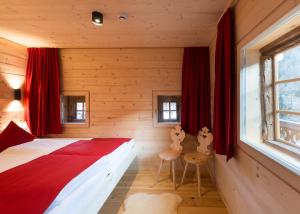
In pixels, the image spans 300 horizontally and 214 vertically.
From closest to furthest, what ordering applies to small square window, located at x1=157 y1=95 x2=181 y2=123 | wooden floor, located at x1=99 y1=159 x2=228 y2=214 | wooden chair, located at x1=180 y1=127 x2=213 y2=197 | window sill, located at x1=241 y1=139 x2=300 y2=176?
window sill, located at x1=241 y1=139 x2=300 y2=176 < wooden floor, located at x1=99 y1=159 x2=228 y2=214 < wooden chair, located at x1=180 y1=127 x2=213 y2=197 < small square window, located at x1=157 y1=95 x2=181 y2=123

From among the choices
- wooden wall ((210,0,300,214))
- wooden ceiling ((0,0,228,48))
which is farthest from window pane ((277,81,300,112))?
wooden ceiling ((0,0,228,48))

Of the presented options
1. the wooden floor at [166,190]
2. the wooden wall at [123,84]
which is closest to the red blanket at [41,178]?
the wooden floor at [166,190]

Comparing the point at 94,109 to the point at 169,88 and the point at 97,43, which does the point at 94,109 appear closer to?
the point at 97,43

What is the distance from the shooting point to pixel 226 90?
210cm

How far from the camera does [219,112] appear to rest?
2.28 metres

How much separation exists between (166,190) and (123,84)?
196cm

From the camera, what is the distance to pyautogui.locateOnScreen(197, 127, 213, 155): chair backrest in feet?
9.99

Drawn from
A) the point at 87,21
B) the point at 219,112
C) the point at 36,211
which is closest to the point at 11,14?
the point at 87,21

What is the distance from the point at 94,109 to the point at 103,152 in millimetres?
1401

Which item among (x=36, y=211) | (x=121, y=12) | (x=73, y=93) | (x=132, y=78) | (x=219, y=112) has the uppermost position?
(x=121, y=12)

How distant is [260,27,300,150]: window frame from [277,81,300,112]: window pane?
27mm

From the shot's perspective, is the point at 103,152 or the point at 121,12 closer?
the point at 121,12

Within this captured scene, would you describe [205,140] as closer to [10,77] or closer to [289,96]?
[289,96]

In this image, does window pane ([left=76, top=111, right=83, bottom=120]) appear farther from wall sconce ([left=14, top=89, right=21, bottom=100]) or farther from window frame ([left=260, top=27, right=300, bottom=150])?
window frame ([left=260, top=27, right=300, bottom=150])
